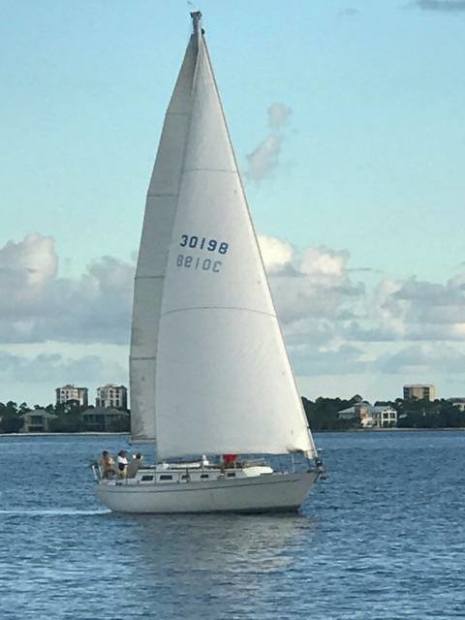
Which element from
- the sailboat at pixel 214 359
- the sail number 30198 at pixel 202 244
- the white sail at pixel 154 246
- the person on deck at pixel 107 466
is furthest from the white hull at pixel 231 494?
the sail number 30198 at pixel 202 244

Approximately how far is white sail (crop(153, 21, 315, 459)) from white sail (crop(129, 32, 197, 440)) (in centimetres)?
176

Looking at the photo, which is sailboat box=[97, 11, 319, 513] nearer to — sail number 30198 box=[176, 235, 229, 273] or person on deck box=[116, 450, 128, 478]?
sail number 30198 box=[176, 235, 229, 273]

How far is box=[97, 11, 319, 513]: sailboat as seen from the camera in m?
67.9

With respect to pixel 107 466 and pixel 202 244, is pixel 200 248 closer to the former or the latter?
pixel 202 244

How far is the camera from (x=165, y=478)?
6800 cm

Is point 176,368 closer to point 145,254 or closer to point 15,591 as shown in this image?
point 145,254

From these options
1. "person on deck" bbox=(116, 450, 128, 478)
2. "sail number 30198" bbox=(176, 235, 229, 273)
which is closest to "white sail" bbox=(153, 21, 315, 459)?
"sail number 30198" bbox=(176, 235, 229, 273)

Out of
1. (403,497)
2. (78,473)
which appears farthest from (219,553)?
(78,473)

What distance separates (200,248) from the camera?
68250 mm

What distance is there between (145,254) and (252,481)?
397 inches

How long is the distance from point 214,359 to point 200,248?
13.3 feet

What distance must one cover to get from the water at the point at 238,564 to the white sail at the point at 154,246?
5.09 meters

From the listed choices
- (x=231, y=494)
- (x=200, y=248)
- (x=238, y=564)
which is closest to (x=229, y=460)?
(x=231, y=494)

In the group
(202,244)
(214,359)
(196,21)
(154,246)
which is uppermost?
(196,21)
